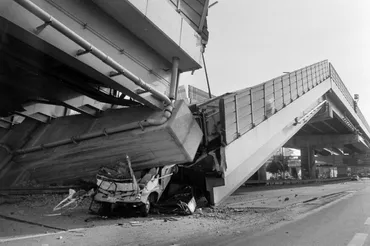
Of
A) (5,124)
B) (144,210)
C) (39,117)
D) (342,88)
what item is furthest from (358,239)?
(342,88)

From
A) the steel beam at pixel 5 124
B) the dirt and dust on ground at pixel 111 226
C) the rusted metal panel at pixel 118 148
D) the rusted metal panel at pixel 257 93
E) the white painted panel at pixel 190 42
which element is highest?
the white painted panel at pixel 190 42

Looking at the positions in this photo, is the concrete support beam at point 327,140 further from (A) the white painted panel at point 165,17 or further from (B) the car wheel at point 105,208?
(B) the car wheel at point 105,208

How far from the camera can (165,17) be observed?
9383 millimetres

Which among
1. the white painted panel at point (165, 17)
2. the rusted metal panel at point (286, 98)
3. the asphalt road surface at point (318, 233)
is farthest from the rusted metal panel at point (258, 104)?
the asphalt road surface at point (318, 233)

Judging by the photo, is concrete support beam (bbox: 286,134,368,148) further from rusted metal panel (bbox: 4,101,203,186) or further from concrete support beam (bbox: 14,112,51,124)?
concrete support beam (bbox: 14,112,51,124)

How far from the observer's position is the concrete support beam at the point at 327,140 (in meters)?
43.7

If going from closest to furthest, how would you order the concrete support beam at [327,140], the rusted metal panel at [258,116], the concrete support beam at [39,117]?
the concrete support beam at [39,117] → the rusted metal panel at [258,116] → the concrete support beam at [327,140]

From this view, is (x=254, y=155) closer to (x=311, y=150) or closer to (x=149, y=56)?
(x=149, y=56)

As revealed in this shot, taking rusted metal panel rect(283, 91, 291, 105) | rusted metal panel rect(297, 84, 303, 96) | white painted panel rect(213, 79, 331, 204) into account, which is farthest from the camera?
rusted metal panel rect(297, 84, 303, 96)

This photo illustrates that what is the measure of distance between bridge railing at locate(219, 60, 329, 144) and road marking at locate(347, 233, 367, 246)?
6657mm

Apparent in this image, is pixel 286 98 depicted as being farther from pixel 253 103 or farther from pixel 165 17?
pixel 165 17

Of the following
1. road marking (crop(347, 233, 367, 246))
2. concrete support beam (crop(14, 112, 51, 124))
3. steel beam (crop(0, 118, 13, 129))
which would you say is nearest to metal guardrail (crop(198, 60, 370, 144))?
road marking (crop(347, 233, 367, 246))

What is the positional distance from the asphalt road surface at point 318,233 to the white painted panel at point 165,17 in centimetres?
648

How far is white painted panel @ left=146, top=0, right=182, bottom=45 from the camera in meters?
8.88
